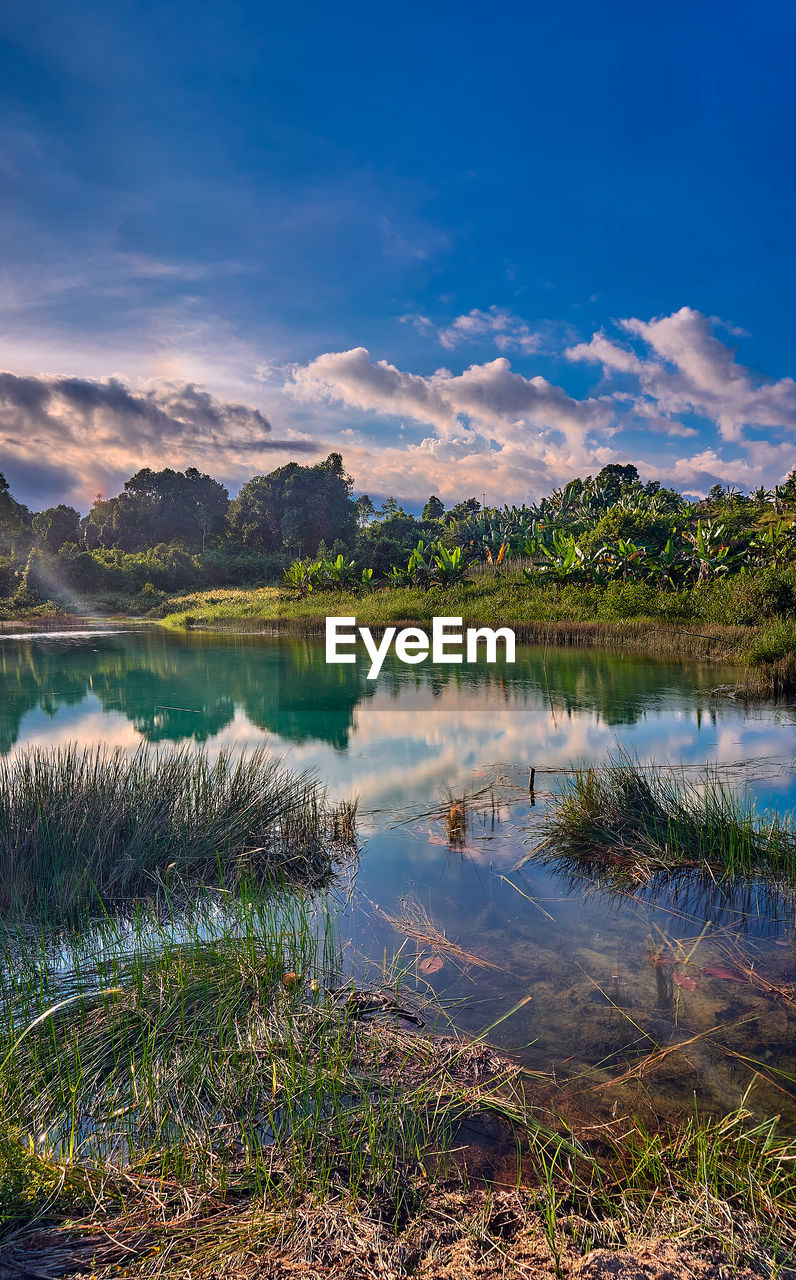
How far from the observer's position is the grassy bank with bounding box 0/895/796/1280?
6.29 feet

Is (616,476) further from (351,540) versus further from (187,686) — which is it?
(187,686)

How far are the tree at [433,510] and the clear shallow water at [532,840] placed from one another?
39924mm

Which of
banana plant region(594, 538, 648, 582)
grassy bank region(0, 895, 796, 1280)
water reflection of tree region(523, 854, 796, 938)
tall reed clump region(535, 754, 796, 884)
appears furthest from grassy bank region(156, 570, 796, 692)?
grassy bank region(0, 895, 796, 1280)

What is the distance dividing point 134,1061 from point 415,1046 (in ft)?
3.90

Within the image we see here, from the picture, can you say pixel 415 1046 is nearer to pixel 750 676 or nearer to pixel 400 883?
pixel 400 883

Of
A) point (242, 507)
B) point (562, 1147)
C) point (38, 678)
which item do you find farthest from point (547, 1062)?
point (242, 507)

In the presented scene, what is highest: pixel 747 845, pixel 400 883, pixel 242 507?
pixel 242 507

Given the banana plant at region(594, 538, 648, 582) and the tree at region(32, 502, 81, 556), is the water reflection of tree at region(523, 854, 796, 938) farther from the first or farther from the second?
the tree at region(32, 502, 81, 556)

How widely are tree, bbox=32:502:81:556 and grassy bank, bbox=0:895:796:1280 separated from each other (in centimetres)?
7404

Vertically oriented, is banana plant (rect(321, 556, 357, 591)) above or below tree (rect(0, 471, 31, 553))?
below

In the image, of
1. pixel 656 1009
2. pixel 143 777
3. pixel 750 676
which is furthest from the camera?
pixel 750 676

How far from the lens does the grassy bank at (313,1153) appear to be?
6.29ft

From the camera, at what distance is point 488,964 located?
3.84 meters

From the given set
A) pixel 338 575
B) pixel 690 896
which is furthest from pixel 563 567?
pixel 690 896
